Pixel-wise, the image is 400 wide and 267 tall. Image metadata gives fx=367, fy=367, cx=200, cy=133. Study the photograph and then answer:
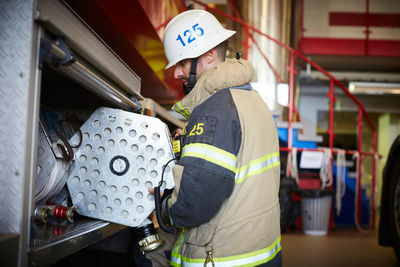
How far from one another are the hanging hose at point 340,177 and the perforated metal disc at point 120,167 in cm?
482

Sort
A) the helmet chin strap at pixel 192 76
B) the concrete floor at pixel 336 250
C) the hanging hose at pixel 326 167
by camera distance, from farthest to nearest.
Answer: the hanging hose at pixel 326 167 → the concrete floor at pixel 336 250 → the helmet chin strap at pixel 192 76

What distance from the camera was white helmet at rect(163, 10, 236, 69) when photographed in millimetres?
1751

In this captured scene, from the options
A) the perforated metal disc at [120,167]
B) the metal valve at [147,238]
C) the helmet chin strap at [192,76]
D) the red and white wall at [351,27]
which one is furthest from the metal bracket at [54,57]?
the red and white wall at [351,27]

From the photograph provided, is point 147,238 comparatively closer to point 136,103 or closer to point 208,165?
point 208,165

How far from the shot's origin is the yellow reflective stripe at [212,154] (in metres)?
1.29

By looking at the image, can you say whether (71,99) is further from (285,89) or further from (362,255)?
(285,89)

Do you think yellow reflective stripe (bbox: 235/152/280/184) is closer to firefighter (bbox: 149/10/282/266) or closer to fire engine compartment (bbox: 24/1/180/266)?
firefighter (bbox: 149/10/282/266)

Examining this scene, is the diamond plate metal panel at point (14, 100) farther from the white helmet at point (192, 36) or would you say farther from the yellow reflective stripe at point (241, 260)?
the white helmet at point (192, 36)

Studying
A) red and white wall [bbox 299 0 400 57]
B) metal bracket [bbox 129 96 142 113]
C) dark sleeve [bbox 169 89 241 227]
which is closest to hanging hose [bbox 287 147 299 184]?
red and white wall [bbox 299 0 400 57]

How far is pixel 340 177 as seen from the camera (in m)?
6.11

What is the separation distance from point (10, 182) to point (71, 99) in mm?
1106

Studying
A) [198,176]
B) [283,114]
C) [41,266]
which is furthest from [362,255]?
[41,266]

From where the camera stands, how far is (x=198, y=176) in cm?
127

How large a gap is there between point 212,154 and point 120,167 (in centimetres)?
46
